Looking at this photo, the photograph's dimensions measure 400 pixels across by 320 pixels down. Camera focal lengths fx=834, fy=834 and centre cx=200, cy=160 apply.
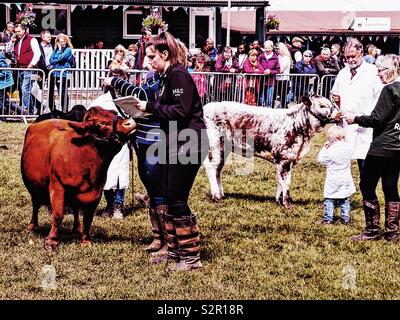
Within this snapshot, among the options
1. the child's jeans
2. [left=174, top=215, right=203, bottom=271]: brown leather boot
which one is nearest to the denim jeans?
the child's jeans

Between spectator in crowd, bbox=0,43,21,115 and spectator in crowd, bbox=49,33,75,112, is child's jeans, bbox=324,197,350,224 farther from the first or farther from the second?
spectator in crowd, bbox=0,43,21,115

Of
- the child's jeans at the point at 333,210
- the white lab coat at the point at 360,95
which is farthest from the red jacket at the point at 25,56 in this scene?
the child's jeans at the point at 333,210

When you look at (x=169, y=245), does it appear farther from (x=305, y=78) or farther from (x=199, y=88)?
(x=305, y=78)

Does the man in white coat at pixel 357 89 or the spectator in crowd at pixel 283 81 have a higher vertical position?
the man in white coat at pixel 357 89

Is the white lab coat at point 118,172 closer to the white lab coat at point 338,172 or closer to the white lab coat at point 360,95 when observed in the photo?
the white lab coat at point 338,172

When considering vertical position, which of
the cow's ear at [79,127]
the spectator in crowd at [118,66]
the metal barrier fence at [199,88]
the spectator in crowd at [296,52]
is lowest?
the metal barrier fence at [199,88]

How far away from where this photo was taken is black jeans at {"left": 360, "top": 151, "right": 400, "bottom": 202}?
8406 millimetres

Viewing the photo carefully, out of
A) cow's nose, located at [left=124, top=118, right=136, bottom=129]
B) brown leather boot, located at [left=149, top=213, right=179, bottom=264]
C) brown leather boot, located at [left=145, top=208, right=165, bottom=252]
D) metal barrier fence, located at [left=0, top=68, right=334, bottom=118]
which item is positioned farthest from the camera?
metal barrier fence, located at [left=0, top=68, right=334, bottom=118]

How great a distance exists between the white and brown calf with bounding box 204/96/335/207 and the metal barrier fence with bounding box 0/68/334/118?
6367mm

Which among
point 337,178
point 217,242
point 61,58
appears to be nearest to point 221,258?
point 217,242

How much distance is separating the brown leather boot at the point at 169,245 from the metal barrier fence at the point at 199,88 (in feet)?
32.0

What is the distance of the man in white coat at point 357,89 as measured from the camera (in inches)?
379

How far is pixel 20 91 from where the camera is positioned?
59.2ft
